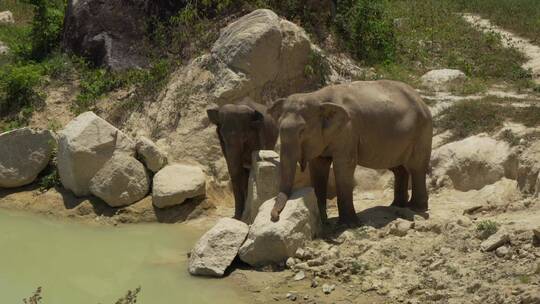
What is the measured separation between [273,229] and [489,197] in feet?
12.1


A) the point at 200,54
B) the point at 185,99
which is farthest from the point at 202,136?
the point at 200,54

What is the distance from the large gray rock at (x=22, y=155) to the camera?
13.4m

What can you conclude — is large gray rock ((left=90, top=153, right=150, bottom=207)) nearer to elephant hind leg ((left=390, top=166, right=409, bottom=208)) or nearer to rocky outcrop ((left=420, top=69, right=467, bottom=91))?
elephant hind leg ((left=390, top=166, right=409, bottom=208))

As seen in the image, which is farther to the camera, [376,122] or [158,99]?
[158,99]

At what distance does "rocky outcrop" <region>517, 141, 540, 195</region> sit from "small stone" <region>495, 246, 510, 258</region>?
244 centimetres

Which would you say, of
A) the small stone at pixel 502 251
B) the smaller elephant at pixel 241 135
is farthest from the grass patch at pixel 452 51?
the small stone at pixel 502 251

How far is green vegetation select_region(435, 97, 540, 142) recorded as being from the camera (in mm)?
12695

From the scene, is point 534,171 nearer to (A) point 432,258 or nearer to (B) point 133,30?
(A) point 432,258

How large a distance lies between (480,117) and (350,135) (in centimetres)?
378

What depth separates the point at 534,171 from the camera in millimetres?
11180

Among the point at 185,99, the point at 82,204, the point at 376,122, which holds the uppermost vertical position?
the point at 376,122

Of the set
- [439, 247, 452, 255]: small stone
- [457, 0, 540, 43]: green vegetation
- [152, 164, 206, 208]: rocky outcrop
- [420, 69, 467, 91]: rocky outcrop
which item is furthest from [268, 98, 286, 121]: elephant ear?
[457, 0, 540, 43]: green vegetation

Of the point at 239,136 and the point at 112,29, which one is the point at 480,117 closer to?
the point at 239,136

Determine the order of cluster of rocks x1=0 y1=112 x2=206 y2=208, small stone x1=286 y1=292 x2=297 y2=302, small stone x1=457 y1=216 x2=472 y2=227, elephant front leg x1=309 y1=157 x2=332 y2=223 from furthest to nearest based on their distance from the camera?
cluster of rocks x1=0 y1=112 x2=206 y2=208 < elephant front leg x1=309 y1=157 x2=332 y2=223 < small stone x1=457 y1=216 x2=472 y2=227 < small stone x1=286 y1=292 x2=297 y2=302
